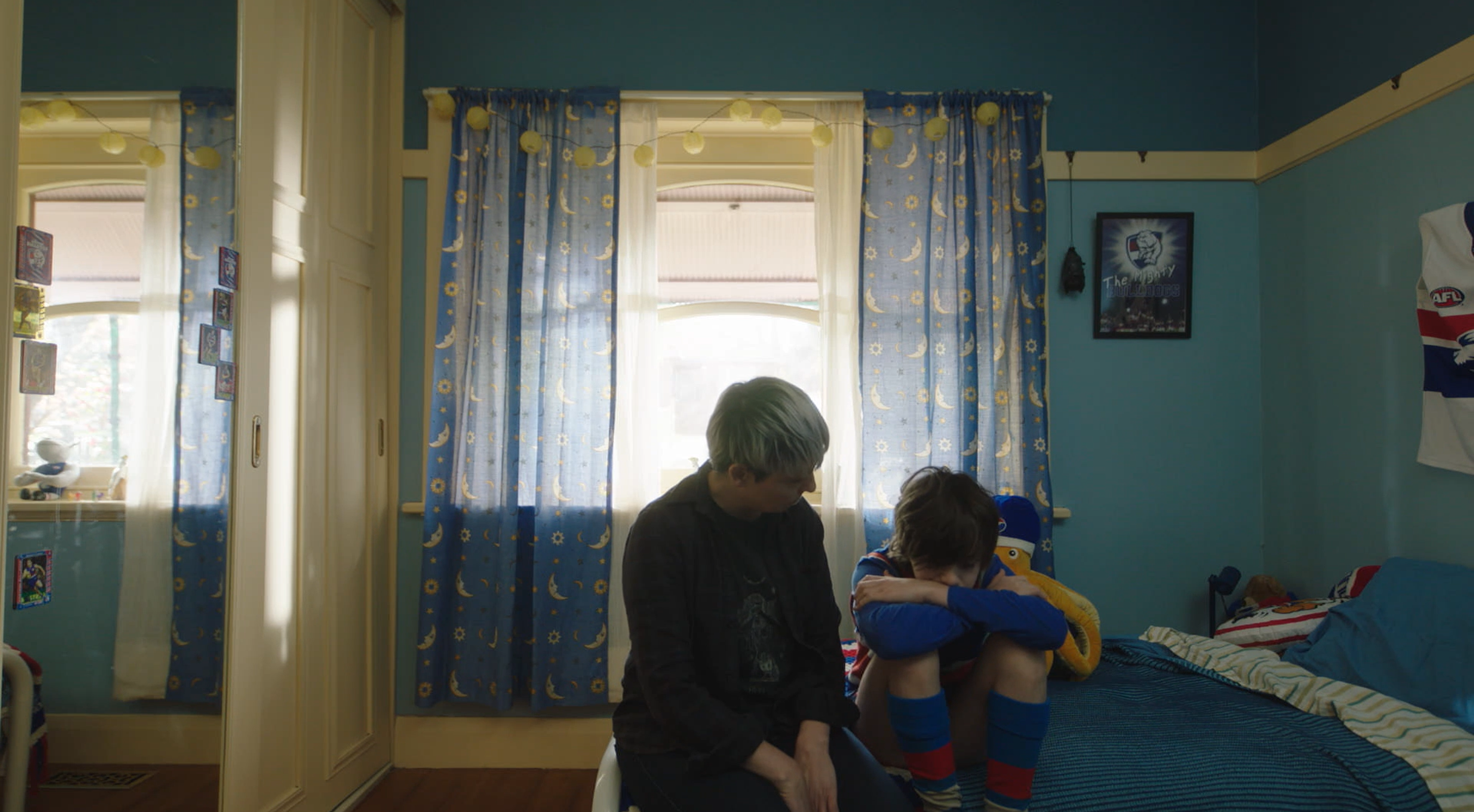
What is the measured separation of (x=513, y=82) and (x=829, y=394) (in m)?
1.57

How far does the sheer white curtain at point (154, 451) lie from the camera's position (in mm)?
1597

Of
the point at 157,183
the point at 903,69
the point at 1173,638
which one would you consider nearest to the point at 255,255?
the point at 157,183

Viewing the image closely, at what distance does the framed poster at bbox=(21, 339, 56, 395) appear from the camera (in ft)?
4.52

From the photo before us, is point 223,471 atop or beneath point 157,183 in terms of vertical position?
beneath

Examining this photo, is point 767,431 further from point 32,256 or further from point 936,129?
point 936,129

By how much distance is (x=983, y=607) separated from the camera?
5.02 feet

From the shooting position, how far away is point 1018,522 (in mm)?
2340

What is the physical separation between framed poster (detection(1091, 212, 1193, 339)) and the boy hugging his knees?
1553 millimetres

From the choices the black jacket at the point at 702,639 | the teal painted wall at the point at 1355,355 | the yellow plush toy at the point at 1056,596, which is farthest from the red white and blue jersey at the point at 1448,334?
the black jacket at the point at 702,639

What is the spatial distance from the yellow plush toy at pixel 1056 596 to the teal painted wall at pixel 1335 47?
1.63 meters

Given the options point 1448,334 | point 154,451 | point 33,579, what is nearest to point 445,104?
point 154,451

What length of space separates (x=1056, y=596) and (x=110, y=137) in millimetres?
2250

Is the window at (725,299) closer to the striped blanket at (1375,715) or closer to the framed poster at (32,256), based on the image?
the striped blanket at (1375,715)

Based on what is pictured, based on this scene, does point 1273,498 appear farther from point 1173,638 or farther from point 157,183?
point 157,183
